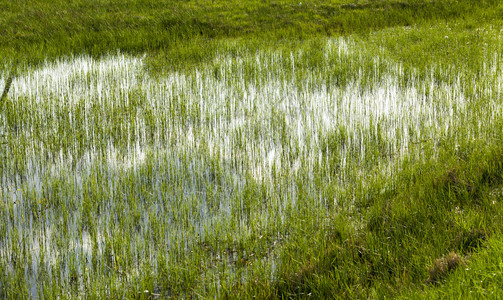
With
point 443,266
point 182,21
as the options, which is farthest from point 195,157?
point 182,21

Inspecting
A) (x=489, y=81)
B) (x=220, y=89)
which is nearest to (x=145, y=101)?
(x=220, y=89)

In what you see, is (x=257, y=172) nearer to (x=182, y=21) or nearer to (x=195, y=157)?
(x=195, y=157)

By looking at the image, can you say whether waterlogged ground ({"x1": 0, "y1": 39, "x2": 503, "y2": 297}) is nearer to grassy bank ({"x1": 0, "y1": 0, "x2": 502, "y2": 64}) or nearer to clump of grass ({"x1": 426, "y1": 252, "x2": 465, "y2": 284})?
clump of grass ({"x1": 426, "y1": 252, "x2": 465, "y2": 284})

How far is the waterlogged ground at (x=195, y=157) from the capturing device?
13.0 feet

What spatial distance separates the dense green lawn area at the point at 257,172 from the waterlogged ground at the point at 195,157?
27 mm

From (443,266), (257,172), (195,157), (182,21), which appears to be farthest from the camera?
(182,21)

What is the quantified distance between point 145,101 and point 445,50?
6.35m

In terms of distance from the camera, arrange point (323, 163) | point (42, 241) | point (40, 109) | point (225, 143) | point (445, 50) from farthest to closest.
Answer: point (445, 50) → point (40, 109) → point (225, 143) → point (323, 163) → point (42, 241)

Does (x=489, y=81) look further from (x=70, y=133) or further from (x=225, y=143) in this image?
(x=70, y=133)

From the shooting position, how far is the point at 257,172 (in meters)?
5.43

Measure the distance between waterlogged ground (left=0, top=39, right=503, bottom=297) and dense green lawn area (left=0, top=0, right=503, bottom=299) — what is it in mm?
27

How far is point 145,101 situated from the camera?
7.87 metres

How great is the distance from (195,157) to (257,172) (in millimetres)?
870

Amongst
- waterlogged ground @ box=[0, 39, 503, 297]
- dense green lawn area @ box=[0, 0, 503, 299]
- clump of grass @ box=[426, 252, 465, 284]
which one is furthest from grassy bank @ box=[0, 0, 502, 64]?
clump of grass @ box=[426, 252, 465, 284]
